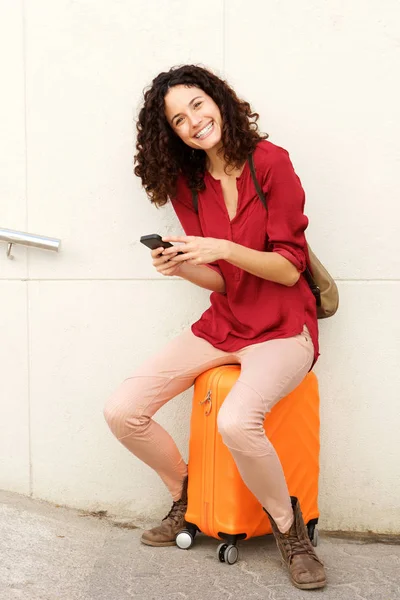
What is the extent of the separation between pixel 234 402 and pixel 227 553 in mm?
634

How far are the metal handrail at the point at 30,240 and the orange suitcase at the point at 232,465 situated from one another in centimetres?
95

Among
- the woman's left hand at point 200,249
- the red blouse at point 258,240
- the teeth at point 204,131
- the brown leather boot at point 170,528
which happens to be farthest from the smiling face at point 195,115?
the brown leather boot at point 170,528

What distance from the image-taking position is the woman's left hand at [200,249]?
107 inches

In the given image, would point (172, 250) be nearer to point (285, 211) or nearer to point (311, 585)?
point (285, 211)

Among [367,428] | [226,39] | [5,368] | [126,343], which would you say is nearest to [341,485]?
[367,428]

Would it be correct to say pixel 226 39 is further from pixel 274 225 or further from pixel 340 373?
pixel 340 373

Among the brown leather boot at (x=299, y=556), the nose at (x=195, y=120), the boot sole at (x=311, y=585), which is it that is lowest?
the boot sole at (x=311, y=585)

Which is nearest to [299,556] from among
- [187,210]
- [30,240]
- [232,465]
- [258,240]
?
[232,465]

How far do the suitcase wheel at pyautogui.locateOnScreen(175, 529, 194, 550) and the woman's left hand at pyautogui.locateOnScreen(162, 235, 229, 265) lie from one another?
1.16m

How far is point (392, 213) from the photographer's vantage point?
131 inches

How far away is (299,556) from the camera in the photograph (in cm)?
276

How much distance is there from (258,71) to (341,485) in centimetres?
191

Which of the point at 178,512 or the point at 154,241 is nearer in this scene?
the point at 154,241

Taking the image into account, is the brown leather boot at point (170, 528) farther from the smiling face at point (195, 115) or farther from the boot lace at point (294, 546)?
the smiling face at point (195, 115)
